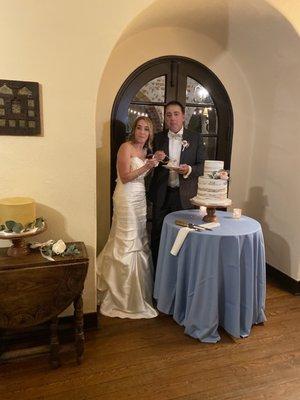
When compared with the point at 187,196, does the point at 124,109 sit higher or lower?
higher

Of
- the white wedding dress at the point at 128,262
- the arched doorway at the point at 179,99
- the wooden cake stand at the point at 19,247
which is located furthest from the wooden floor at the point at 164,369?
the arched doorway at the point at 179,99

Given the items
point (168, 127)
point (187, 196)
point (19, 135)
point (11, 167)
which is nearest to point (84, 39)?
point (19, 135)

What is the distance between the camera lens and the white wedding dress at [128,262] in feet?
8.00

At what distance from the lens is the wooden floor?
1.72m

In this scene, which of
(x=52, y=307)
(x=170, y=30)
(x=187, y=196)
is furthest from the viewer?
(x=170, y=30)

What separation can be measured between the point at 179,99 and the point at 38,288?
213 centimetres

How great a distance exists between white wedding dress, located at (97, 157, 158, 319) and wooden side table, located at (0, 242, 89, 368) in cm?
59

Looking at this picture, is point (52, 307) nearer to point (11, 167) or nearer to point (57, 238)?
point (57, 238)

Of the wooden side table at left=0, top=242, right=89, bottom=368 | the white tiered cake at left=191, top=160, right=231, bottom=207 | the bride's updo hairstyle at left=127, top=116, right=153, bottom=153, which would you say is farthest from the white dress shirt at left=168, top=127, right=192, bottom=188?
the wooden side table at left=0, top=242, right=89, bottom=368

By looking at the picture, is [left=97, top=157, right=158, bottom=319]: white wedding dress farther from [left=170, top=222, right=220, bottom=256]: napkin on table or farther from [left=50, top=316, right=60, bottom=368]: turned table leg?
[left=50, top=316, right=60, bottom=368]: turned table leg

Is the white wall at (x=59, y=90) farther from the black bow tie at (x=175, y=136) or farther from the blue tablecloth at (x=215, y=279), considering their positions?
the black bow tie at (x=175, y=136)

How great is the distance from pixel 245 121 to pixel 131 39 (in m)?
1.41

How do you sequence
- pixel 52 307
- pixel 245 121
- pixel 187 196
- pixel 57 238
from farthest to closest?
pixel 245 121, pixel 187 196, pixel 57 238, pixel 52 307

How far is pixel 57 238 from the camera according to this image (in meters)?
2.09
